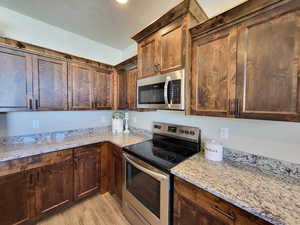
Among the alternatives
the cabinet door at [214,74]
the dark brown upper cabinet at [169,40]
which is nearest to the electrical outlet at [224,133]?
the cabinet door at [214,74]

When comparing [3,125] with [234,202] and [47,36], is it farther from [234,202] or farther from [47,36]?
[234,202]

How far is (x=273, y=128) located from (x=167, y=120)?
1.24m

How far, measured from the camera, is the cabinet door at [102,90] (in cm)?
239

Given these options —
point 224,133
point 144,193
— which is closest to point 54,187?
point 144,193

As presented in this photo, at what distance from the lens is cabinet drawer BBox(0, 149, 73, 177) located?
1420 mm

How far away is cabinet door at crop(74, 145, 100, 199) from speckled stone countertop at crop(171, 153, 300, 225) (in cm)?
141

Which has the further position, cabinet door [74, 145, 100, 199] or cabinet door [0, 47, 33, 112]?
cabinet door [74, 145, 100, 199]

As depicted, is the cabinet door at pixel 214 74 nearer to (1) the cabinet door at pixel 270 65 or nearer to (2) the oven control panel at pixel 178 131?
(1) the cabinet door at pixel 270 65

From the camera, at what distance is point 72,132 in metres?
2.44

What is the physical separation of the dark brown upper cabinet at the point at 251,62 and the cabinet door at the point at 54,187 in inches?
75.2

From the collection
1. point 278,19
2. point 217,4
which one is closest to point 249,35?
point 278,19

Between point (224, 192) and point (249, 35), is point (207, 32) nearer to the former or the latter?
point (249, 35)

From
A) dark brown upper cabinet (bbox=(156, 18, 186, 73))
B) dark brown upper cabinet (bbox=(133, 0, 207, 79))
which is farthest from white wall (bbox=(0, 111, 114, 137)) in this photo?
dark brown upper cabinet (bbox=(156, 18, 186, 73))

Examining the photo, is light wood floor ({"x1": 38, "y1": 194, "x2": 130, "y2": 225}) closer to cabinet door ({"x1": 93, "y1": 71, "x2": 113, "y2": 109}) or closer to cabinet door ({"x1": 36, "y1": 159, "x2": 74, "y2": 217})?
cabinet door ({"x1": 36, "y1": 159, "x2": 74, "y2": 217})
